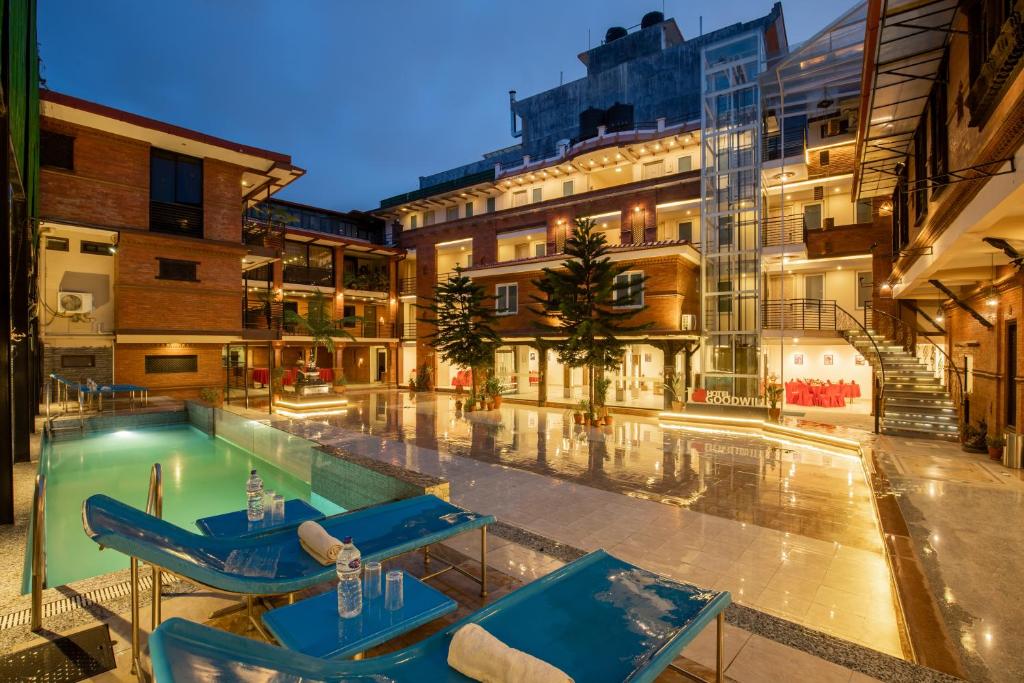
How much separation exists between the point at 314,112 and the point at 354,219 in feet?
599

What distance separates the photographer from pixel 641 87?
27.8 metres

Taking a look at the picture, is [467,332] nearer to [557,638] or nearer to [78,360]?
[78,360]

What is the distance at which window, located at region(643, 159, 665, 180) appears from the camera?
824 inches

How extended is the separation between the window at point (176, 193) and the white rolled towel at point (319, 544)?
17.4m

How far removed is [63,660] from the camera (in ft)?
9.29

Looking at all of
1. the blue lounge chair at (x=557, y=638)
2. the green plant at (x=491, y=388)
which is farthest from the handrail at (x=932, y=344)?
the blue lounge chair at (x=557, y=638)

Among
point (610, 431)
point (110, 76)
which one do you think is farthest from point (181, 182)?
point (110, 76)

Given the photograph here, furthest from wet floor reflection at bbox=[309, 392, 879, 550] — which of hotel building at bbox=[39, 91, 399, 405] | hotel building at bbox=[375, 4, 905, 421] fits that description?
hotel building at bbox=[39, 91, 399, 405]

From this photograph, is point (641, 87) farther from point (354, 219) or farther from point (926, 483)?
point (926, 483)

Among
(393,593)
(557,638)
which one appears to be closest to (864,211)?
(557,638)

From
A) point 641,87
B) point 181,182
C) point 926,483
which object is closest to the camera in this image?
point 926,483

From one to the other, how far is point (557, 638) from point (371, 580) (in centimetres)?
119

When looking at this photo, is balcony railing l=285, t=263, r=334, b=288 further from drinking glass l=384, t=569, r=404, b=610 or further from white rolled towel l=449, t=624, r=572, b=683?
white rolled towel l=449, t=624, r=572, b=683

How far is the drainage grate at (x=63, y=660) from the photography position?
2.70 meters
